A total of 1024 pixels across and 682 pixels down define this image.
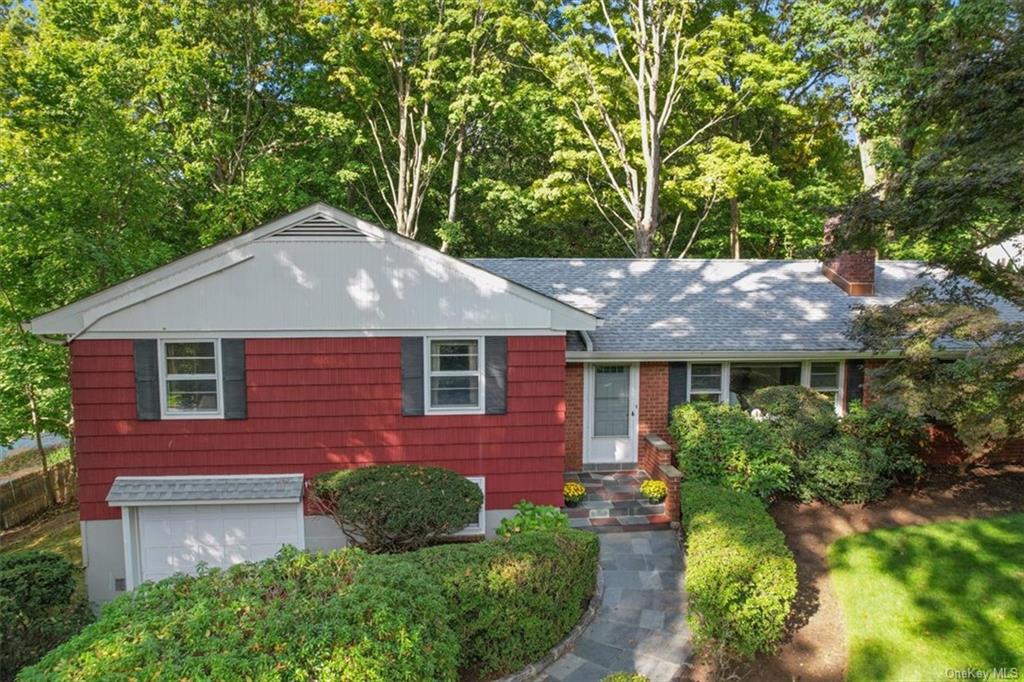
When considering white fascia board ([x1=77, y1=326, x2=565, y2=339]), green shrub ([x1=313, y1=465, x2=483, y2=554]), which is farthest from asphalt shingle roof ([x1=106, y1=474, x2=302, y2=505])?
white fascia board ([x1=77, y1=326, x2=565, y2=339])

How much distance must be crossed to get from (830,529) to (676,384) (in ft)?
12.3

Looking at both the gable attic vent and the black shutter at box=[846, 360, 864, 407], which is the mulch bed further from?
the gable attic vent

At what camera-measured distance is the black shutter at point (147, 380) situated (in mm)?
8148

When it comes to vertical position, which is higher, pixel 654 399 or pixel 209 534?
pixel 654 399

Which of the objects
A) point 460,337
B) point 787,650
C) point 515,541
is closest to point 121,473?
point 460,337

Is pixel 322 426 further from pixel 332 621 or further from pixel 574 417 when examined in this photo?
pixel 574 417

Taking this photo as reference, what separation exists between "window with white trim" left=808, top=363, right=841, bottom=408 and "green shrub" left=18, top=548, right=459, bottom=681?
32.0ft

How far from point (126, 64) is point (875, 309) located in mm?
18158

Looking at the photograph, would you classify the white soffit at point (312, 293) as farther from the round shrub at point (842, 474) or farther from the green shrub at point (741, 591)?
the round shrub at point (842, 474)

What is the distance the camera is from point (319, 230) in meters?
8.30

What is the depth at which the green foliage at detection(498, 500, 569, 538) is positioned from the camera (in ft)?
27.2

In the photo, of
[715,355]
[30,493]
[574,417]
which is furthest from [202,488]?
[30,493]

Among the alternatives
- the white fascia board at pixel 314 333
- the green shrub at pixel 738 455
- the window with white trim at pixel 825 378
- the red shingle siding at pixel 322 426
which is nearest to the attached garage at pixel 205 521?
the red shingle siding at pixel 322 426

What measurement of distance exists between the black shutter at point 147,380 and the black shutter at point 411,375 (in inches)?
136
